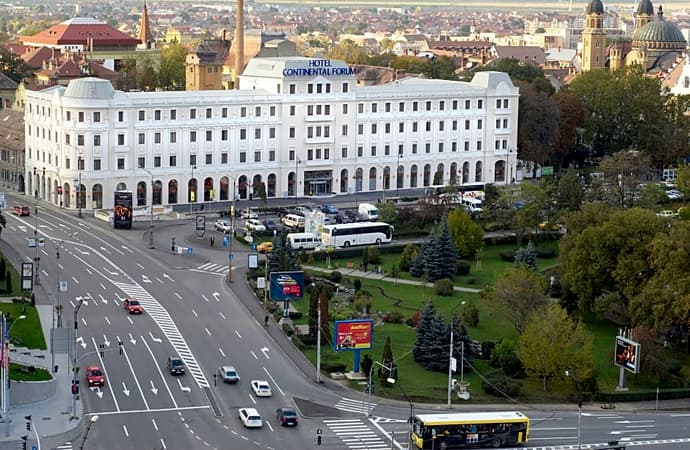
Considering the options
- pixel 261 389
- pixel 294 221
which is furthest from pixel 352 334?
pixel 294 221

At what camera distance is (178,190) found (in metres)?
143

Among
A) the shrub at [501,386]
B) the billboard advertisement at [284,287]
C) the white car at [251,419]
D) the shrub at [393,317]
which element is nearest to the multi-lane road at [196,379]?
the white car at [251,419]

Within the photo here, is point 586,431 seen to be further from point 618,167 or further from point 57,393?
point 618,167

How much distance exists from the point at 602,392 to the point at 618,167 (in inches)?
2259

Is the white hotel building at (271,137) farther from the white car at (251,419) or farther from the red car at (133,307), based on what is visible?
the white car at (251,419)

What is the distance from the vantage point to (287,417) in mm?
76188

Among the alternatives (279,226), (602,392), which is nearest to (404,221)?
(279,226)

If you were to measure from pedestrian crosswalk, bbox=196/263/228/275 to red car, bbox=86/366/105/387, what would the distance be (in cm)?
3010

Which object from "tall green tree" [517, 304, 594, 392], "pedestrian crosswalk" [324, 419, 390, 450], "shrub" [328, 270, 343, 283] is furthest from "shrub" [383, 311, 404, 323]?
"pedestrian crosswalk" [324, 419, 390, 450]

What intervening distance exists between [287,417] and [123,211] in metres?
55.9

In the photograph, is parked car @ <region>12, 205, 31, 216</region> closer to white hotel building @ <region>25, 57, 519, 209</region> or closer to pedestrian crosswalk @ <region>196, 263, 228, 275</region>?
white hotel building @ <region>25, 57, 519, 209</region>

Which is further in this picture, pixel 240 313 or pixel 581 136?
pixel 581 136

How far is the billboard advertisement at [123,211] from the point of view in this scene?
128125 mm

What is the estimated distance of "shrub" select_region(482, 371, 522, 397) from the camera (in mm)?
Result: 83188
